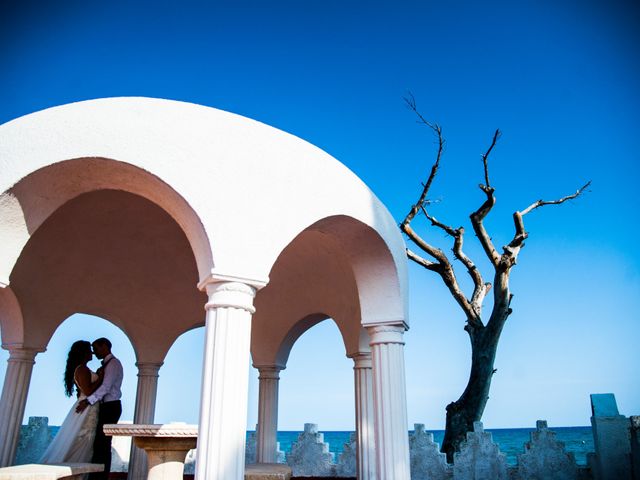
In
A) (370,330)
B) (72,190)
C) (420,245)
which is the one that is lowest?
(370,330)

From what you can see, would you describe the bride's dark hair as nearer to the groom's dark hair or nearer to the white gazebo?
the groom's dark hair

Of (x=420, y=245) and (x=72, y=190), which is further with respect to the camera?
(x=420, y=245)

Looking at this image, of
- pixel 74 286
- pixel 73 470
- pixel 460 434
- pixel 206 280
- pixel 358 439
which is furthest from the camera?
pixel 460 434

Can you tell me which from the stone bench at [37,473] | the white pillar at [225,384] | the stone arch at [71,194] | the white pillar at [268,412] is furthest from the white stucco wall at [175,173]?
the white pillar at [268,412]

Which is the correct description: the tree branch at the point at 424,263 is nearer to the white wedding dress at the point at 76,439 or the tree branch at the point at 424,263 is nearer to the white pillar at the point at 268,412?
the white pillar at the point at 268,412

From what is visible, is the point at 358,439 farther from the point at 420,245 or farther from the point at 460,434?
the point at 420,245

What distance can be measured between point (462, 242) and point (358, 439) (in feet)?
21.2

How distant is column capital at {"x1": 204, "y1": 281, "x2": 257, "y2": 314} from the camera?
12.6ft

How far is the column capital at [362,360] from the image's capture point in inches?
298

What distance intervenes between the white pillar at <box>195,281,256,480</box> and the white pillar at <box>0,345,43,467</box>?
460 centimetres

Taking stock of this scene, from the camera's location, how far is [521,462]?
30.4 feet

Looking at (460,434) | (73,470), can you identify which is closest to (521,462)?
(460,434)

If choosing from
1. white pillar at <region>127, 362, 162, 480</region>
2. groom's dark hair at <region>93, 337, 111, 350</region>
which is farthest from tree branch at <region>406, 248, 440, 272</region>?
groom's dark hair at <region>93, 337, 111, 350</region>

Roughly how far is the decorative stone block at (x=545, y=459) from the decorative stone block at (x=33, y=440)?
8.94 meters
